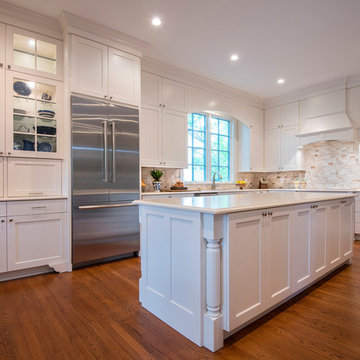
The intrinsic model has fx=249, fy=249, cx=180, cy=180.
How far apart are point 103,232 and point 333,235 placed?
2594 mm

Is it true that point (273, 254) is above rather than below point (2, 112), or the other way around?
below

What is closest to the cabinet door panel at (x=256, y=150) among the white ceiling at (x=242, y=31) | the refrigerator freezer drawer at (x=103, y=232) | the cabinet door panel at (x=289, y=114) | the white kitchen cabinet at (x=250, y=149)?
the white kitchen cabinet at (x=250, y=149)

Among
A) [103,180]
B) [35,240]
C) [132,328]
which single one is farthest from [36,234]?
[132,328]

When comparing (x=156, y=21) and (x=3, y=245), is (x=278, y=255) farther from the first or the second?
(x=156, y=21)

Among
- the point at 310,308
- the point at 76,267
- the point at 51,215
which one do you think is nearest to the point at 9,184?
the point at 51,215

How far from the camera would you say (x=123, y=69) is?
332 cm

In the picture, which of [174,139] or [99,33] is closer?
[99,33]

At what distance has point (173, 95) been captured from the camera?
429 cm

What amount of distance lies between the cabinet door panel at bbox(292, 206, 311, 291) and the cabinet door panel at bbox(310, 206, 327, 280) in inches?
3.7

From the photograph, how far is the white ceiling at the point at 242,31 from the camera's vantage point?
8.85 ft

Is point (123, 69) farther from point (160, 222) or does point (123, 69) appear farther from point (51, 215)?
point (160, 222)

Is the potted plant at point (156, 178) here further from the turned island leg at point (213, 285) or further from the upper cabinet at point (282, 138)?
the upper cabinet at point (282, 138)

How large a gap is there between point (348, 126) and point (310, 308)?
12.5ft

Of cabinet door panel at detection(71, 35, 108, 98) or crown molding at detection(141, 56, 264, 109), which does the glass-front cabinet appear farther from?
crown molding at detection(141, 56, 264, 109)
